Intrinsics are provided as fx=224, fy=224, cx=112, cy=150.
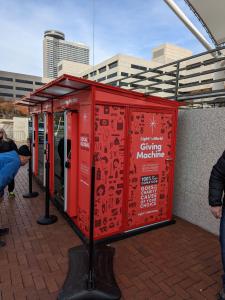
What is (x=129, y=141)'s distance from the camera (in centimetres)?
344

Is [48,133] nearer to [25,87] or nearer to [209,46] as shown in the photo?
[209,46]

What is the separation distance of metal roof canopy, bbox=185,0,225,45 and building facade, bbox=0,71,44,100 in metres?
79.3

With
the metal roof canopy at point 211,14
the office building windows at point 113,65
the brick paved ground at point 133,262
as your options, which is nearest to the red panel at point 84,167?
the brick paved ground at point 133,262

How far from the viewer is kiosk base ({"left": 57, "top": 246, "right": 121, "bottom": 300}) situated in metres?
2.32

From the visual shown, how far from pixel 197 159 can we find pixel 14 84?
88.9m

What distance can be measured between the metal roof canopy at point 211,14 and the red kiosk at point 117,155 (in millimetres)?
5771

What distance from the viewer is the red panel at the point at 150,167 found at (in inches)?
140

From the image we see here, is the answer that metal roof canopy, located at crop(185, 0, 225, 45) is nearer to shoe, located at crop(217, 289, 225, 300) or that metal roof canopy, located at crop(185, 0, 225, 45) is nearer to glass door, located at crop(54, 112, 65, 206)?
glass door, located at crop(54, 112, 65, 206)

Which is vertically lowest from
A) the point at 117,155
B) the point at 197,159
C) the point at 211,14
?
the point at 197,159

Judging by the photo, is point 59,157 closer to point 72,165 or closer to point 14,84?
point 72,165

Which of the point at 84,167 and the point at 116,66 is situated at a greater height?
the point at 116,66

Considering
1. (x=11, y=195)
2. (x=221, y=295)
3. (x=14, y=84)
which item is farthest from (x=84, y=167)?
(x=14, y=84)

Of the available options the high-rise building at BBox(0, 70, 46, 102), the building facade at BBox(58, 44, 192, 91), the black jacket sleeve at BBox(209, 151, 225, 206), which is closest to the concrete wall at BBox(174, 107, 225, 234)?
the black jacket sleeve at BBox(209, 151, 225, 206)

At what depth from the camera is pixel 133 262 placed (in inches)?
115
